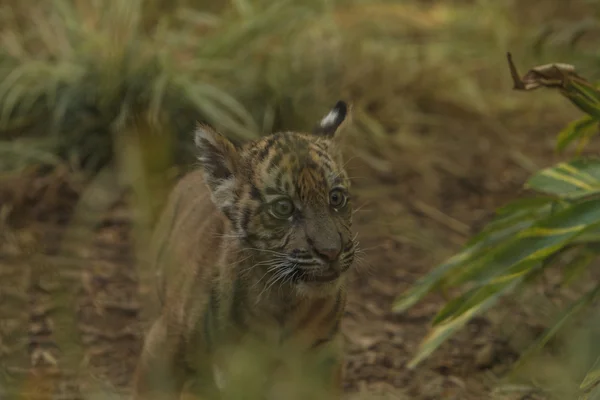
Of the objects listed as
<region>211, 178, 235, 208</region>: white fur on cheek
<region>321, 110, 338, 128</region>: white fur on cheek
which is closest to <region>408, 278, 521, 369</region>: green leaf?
<region>321, 110, 338, 128</region>: white fur on cheek

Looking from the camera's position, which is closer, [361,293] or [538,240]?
[538,240]

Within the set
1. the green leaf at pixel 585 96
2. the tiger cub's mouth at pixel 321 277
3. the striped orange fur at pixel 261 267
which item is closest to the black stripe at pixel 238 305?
the striped orange fur at pixel 261 267

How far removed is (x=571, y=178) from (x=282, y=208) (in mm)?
1704

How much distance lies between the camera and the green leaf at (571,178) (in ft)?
15.4

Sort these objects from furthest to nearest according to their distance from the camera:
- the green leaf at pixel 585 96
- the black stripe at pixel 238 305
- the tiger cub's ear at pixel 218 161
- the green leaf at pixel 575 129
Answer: the green leaf at pixel 575 129 → the green leaf at pixel 585 96 → the tiger cub's ear at pixel 218 161 → the black stripe at pixel 238 305

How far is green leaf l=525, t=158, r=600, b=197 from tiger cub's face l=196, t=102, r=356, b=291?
49.4 inches

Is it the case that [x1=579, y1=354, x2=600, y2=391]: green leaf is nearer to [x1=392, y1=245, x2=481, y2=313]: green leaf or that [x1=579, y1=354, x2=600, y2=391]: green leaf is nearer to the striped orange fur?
the striped orange fur

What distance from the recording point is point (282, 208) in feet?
12.8

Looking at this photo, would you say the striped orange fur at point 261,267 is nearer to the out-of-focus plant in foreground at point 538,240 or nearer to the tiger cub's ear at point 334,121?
the tiger cub's ear at point 334,121

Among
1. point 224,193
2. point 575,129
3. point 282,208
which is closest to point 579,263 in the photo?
point 575,129

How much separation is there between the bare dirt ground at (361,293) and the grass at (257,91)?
0.06 meters

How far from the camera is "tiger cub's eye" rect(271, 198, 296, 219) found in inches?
153

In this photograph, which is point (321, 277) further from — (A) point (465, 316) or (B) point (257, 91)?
(B) point (257, 91)

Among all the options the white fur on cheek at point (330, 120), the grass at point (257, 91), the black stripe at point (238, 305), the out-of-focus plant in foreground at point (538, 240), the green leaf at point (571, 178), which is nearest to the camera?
the black stripe at point (238, 305)
